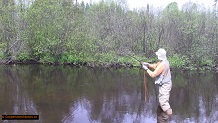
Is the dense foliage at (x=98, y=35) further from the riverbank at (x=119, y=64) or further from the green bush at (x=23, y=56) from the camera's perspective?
the riverbank at (x=119, y=64)

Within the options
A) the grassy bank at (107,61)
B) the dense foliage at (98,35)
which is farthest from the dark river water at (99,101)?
the dense foliage at (98,35)

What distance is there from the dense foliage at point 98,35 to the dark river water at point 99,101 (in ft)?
22.0

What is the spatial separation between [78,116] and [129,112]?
147 centimetres

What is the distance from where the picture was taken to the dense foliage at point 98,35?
18.0 m

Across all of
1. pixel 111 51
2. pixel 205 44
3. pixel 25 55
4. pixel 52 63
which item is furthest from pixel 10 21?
pixel 205 44

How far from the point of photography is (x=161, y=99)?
617cm

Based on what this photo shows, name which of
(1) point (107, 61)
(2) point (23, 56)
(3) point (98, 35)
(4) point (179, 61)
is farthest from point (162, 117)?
(3) point (98, 35)

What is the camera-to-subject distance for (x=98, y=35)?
2020 cm

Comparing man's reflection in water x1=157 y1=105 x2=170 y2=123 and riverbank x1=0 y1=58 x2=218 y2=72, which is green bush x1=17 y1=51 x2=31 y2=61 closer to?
riverbank x1=0 y1=58 x2=218 y2=72

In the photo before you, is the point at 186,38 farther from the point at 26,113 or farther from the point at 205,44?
the point at 26,113

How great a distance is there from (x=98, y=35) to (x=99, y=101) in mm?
12538

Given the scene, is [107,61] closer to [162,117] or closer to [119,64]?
[119,64]

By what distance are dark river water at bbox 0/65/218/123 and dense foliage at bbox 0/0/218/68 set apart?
670cm

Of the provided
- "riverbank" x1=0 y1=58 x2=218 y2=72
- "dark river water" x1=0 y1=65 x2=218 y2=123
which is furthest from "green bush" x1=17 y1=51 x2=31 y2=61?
"dark river water" x1=0 y1=65 x2=218 y2=123
